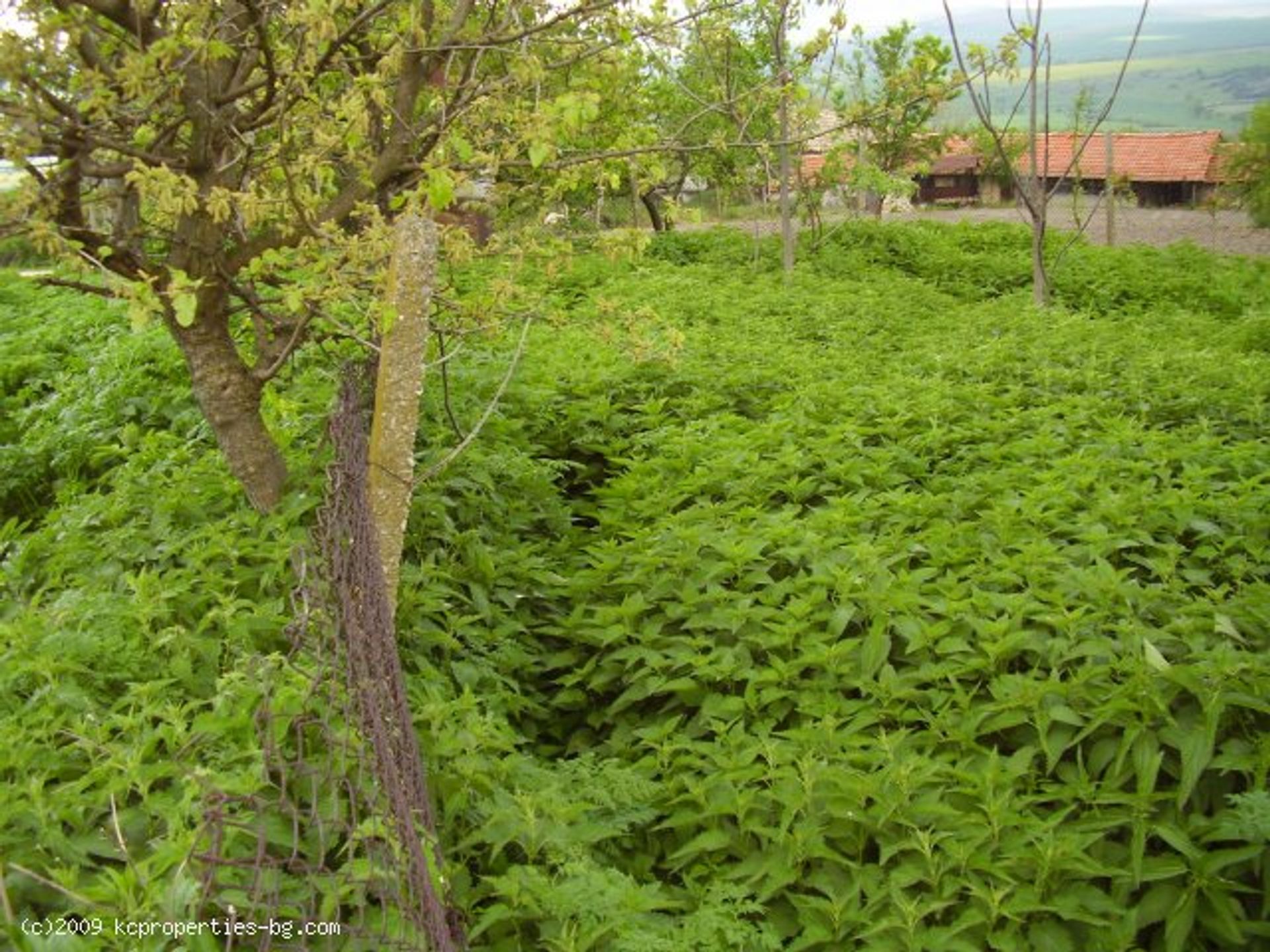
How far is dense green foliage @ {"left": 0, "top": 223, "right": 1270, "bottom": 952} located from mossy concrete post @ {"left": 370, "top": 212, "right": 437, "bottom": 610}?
479 mm

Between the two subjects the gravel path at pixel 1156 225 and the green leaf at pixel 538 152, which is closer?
the green leaf at pixel 538 152

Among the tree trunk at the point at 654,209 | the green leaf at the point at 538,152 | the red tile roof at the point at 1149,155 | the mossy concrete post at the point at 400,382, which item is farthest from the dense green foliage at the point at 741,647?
the red tile roof at the point at 1149,155

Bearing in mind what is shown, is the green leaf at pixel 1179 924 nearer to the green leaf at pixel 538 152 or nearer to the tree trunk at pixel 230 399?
the green leaf at pixel 538 152

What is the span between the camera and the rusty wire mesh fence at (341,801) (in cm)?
207

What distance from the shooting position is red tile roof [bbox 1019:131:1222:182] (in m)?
30.8

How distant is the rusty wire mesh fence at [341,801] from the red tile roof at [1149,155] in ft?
99.4

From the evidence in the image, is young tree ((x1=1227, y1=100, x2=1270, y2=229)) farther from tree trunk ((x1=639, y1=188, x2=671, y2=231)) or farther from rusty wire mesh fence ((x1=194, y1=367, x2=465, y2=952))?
rusty wire mesh fence ((x1=194, y1=367, x2=465, y2=952))

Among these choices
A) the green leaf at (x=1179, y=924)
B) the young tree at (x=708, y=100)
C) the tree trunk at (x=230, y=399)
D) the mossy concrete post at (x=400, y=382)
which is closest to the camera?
the green leaf at (x=1179, y=924)

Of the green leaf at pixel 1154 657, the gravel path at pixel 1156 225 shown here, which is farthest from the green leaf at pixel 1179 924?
the gravel path at pixel 1156 225

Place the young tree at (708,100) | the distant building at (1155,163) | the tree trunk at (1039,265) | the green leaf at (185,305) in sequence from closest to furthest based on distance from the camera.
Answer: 1. the green leaf at (185,305)
2. the young tree at (708,100)
3. the tree trunk at (1039,265)
4. the distant building at (1155,163)

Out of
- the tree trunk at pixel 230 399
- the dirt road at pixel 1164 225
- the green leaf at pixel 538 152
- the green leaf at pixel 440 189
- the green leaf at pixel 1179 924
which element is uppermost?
the green leaf at pixel 538 152

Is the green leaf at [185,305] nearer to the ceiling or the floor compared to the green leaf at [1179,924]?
nearer to the ceiling

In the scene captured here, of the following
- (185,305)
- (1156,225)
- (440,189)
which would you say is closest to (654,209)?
(1156,225)

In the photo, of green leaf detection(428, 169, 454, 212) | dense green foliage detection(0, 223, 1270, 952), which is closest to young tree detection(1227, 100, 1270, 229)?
dense green foliage detection(0, 223, 1270, 952)
